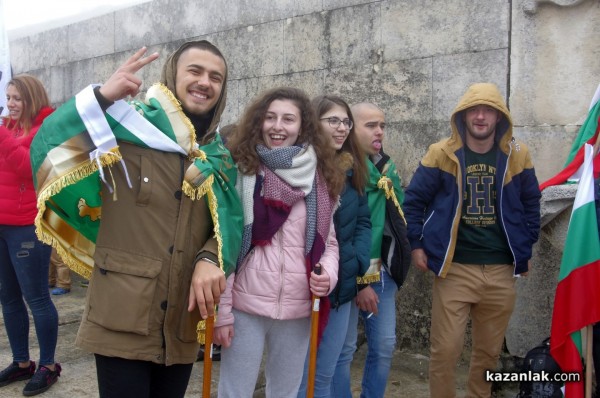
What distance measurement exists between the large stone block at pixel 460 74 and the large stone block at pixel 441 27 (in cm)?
5

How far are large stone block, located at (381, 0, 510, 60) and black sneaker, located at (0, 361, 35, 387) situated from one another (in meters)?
3.42

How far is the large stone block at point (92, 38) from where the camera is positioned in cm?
704

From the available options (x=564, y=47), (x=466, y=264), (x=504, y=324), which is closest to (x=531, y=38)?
(x=564, y=47)

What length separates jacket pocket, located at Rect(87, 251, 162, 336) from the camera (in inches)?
84.0

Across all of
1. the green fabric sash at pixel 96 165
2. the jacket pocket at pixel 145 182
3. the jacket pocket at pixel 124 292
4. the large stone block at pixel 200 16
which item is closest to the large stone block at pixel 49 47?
the large stone block at pixel 200 16

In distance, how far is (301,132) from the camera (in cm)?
285

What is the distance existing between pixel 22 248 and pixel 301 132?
2051 millimetres

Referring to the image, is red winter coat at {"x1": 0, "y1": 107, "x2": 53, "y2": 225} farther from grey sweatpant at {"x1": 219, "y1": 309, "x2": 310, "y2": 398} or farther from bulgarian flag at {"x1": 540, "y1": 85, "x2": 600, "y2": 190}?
bulgarian flag at {"x1": 540, "y1": 85, "x2": 600, "y2": 190}

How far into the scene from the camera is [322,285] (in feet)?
8.58

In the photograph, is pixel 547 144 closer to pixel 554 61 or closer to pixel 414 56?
pixel 554 61

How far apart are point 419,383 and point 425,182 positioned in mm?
1555

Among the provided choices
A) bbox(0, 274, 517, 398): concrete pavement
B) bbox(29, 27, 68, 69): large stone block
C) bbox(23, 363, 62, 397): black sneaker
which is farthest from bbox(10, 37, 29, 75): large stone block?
bbox(23, 363, 62, 397): black sneaker

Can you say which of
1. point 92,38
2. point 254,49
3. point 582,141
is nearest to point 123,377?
point 582,141

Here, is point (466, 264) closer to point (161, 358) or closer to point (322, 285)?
point (322, 285)
